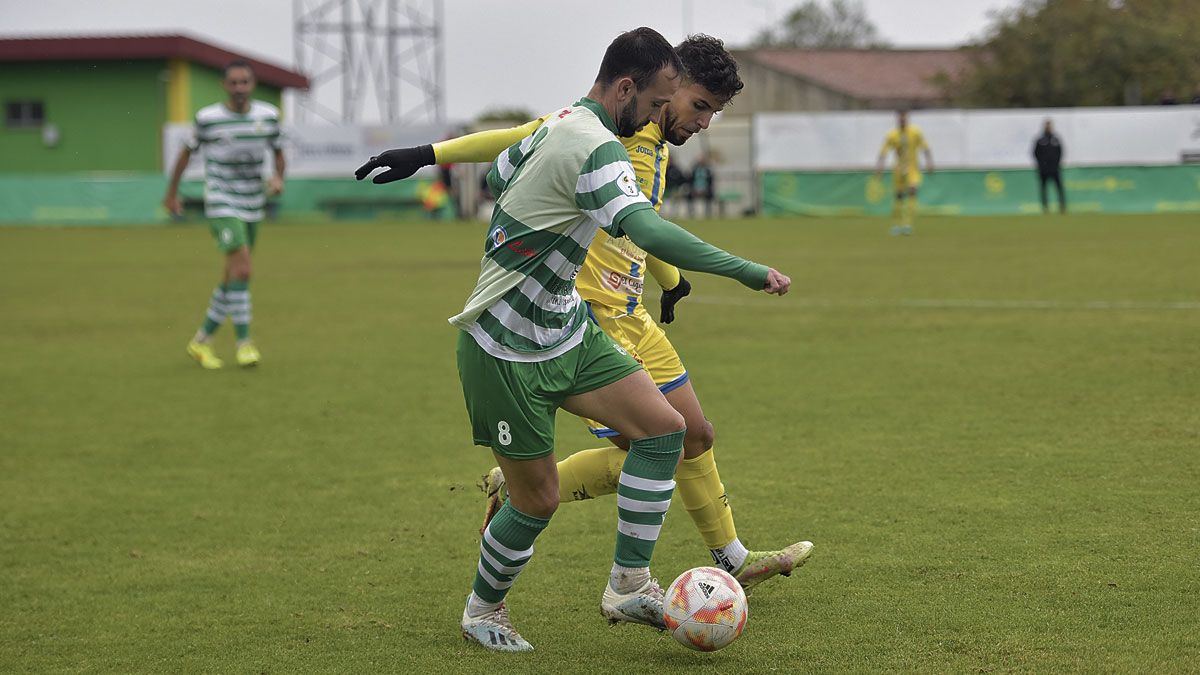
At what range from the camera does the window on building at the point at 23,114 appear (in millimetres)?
49688

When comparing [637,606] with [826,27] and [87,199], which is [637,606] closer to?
[87,199]

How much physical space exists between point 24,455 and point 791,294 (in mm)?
9765

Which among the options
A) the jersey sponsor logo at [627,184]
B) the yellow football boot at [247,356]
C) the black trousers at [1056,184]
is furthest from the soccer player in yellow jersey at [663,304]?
the black trousers at [1056,184]

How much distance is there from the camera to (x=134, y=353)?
13.0m

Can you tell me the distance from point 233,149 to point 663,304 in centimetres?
717

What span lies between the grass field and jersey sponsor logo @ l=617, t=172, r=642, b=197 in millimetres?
1477

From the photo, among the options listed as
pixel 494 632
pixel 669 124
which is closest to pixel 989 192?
pixel 669 124

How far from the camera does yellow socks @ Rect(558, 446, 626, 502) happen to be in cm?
536

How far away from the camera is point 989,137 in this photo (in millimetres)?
36594

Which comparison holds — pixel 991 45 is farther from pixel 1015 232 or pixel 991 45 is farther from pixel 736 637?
pixel 736 637

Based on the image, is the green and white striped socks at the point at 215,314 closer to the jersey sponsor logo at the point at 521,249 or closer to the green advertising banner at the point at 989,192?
the jersey sponsor logo at the point at 521,249

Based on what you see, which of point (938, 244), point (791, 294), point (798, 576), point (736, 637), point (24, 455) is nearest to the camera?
point (736, 637)

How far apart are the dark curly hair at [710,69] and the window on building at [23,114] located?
161 ft

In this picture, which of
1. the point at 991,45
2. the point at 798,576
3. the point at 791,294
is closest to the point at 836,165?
the point at 991,45
